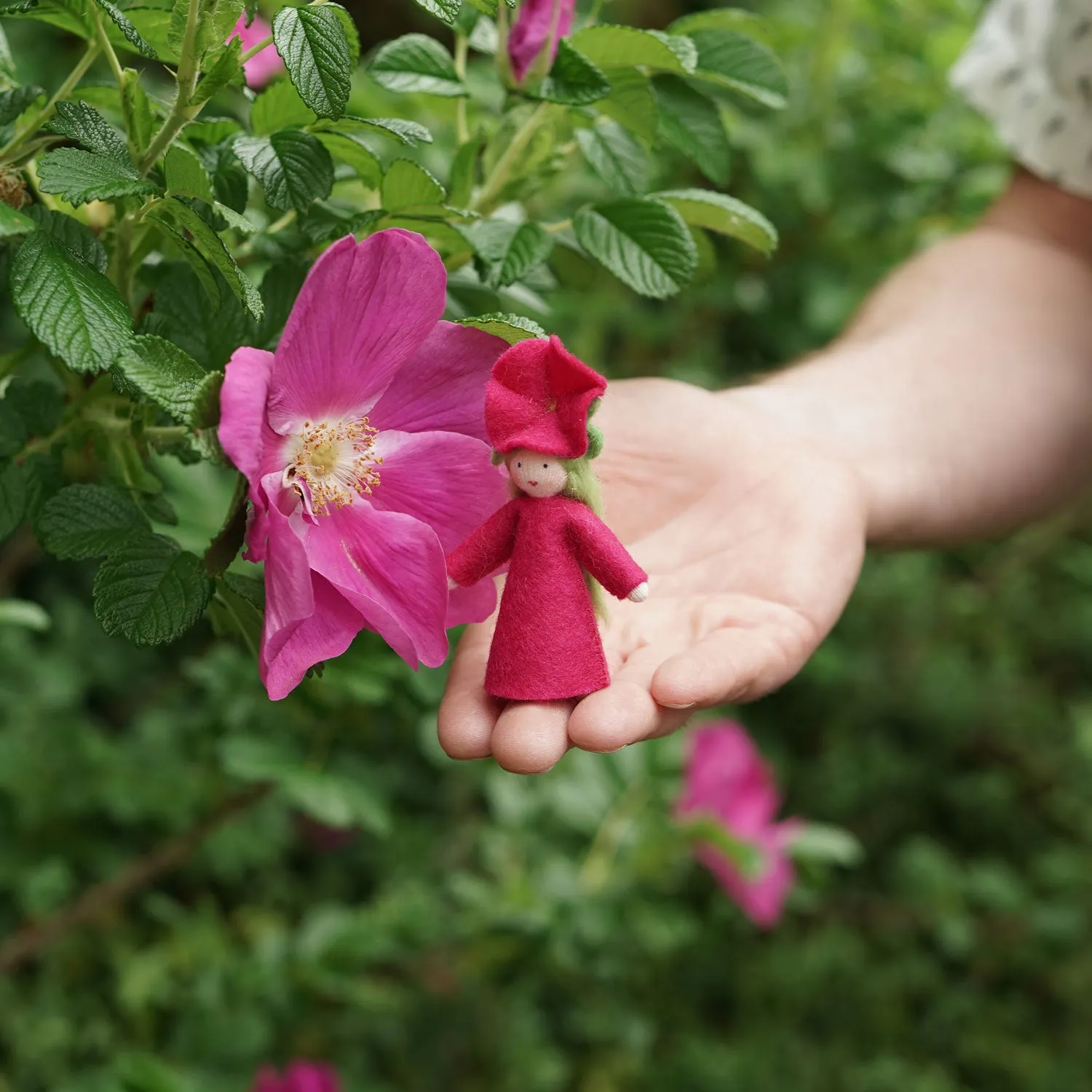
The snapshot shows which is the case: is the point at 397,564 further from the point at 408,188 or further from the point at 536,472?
the point at 408,188

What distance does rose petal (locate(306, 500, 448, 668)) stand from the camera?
2.13 ft

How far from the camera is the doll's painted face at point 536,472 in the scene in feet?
2.22

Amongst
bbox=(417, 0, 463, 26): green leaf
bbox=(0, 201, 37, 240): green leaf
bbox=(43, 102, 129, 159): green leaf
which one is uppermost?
bbox=(417, 0, 463, 26): green leaf

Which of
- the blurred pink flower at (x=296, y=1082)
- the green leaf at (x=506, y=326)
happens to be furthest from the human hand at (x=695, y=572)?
the blurred pink flower at (x=296, y=1082)

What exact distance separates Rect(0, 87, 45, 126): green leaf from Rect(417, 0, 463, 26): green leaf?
0.21m

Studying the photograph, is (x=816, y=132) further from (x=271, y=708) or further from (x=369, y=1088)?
(x=369, y=1088)

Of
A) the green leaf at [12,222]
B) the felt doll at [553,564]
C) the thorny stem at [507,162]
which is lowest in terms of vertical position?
the felt doll at [553,564]

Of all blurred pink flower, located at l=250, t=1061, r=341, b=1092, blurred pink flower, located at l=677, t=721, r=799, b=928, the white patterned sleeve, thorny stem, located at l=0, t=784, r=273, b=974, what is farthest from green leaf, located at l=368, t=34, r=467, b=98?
blurred pink flower, located at l=677, t=721, r=799, b=928

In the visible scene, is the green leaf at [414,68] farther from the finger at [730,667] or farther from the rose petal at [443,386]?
the finger at [730,667]

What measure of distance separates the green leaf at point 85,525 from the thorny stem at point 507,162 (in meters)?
0.31

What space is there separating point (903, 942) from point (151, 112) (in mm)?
2004

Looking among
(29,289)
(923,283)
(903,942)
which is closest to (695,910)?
(903,942)

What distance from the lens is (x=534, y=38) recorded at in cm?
72

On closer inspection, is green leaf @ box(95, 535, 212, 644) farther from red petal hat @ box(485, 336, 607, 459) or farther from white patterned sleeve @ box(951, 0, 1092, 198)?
white patterned sleeve @ box(951, 0, 1092, 198)
